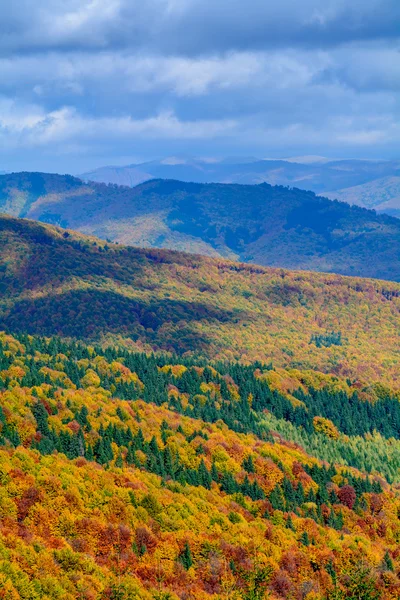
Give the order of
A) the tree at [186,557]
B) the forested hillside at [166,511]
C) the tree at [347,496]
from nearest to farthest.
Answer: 1. the forested hillside at [166,511]
2. the tree at [186,557]
3. the tree at [347,496]

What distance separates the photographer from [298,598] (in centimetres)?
12638

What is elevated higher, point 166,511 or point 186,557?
point 166,511

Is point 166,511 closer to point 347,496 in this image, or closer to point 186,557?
point 186,557

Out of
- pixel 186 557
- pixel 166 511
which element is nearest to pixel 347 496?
pixel 166 511

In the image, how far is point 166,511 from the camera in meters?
136

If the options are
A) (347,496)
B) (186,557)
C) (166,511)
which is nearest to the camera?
(186,557)

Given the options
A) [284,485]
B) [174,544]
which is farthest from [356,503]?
[174,544]

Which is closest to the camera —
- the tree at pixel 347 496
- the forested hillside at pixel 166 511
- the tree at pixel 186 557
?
the forested hillside at pixel 166 511

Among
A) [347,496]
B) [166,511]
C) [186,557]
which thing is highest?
[166,511]

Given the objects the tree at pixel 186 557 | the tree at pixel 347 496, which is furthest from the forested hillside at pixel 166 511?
the tree at pixel 347 496

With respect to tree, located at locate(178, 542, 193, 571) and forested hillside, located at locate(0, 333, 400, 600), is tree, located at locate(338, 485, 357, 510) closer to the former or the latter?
forested hillside, located at locate(0, 333, 400, 600)

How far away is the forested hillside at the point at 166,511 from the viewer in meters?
116

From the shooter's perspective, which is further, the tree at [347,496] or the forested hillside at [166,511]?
the tree at [347,496]

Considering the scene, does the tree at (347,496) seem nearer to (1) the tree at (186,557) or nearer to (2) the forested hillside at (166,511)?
(2) the forested hillside at (166,511)
